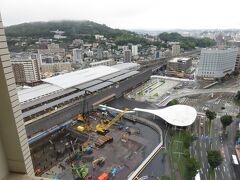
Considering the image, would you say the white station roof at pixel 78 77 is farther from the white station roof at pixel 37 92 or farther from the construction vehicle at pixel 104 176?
the construction vehicle at pixel 104 176

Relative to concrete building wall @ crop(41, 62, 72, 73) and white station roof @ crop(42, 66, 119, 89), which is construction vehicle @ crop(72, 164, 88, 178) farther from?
concrete building wall @ crop(41, 62, 72, 73)

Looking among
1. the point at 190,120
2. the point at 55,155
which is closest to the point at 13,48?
the point at 55,155

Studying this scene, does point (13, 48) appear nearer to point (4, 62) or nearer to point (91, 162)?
point (91, 162)

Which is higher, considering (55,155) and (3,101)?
(3,101)

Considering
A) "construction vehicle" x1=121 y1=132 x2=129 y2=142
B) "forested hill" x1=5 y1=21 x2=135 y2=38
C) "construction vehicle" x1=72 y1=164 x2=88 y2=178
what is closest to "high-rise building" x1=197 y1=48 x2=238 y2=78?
"construction vehicle" x1=121 y1=132 x2=129 y2=142

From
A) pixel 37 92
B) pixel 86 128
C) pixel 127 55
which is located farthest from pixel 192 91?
pixel 127 55

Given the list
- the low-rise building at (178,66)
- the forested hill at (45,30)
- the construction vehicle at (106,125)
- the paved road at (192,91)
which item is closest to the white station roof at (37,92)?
the construction vehicle at (106,125)

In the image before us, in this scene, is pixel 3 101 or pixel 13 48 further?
pixel 13 48

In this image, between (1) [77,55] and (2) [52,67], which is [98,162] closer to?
(2) [52,67]
